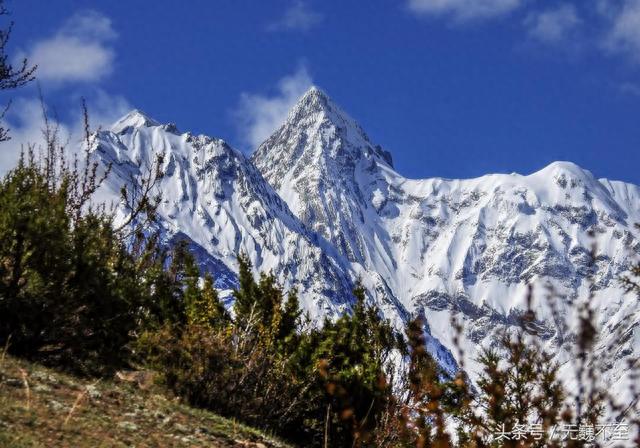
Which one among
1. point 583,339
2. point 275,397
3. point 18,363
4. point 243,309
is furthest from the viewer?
point 243,309

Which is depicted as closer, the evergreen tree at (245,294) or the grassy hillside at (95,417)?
the grassy hillside at (95,417)

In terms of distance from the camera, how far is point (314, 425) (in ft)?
43.6

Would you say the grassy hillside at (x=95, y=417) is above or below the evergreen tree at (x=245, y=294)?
below

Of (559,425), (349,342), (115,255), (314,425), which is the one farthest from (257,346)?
(559,425)

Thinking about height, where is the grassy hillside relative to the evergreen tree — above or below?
below

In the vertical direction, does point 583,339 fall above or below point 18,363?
above

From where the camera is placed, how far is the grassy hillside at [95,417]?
652cm

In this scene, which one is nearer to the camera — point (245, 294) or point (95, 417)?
point (95, 417)

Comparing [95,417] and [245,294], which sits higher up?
[245,294]

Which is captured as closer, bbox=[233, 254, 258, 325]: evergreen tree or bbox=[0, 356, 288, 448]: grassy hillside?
bbox=[0, 356, 288, 448]: grassy hillside

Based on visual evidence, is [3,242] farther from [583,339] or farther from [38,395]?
[583,339]

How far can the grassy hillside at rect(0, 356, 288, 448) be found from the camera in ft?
21.4

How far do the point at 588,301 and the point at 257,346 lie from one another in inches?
362

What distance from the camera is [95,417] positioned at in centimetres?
745
